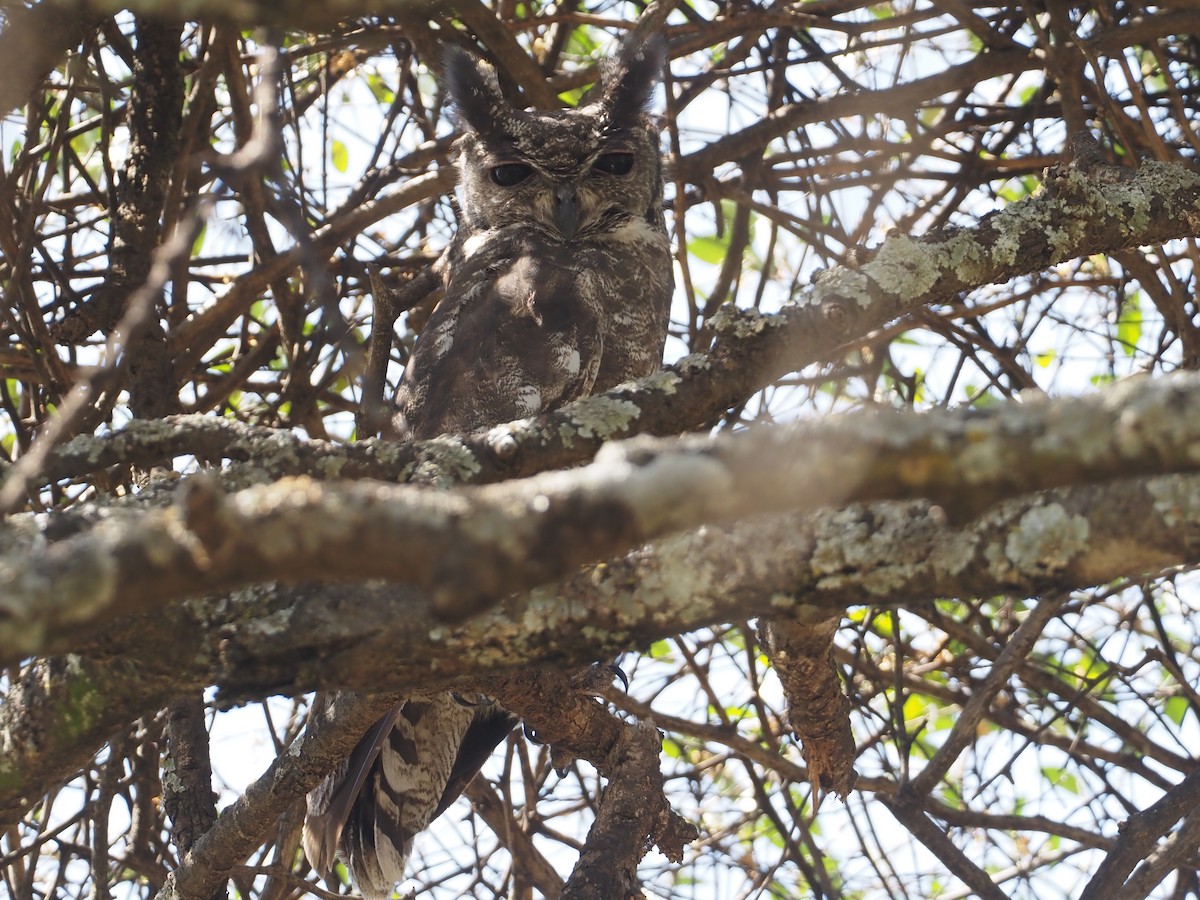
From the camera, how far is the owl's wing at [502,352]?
2.96 m

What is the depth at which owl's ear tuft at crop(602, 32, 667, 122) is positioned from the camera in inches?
131

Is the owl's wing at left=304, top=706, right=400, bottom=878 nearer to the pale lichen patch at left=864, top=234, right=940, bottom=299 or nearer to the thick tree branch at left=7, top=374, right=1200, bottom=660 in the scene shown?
the pale lichen patch at left=864, top=234, right=940, bottom=299

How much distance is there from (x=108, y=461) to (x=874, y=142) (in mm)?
2382

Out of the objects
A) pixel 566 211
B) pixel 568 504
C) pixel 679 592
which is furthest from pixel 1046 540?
pixel 566 211

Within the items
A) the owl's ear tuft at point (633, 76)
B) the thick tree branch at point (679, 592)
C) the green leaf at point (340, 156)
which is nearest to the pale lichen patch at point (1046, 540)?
the thick tree branch at point (679, 592)

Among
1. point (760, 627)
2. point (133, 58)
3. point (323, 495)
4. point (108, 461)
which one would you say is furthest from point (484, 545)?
point (133, 58)

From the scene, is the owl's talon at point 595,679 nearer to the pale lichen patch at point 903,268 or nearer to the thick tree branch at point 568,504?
the pale lichen patch at point 903,268

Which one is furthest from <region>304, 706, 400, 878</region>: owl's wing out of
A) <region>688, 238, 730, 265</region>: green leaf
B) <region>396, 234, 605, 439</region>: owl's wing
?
<region>688, 238, 730, 265</region>: green leaf

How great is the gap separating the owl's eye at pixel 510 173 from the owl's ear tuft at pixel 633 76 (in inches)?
12.9

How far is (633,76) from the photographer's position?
3535 mm

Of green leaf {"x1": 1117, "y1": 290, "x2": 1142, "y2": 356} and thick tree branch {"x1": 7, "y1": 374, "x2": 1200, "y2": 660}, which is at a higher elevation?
green leaf {"x1": 1117, "y1": 290, "x2": 1142, "y2": 356}

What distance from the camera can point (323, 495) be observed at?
34.7 inches

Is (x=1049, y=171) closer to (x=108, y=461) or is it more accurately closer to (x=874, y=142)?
(x=874, y=142)

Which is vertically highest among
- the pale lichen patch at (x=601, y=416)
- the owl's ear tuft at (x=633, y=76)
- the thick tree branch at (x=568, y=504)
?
the owl's ear tuft at (x=633, y=76)
